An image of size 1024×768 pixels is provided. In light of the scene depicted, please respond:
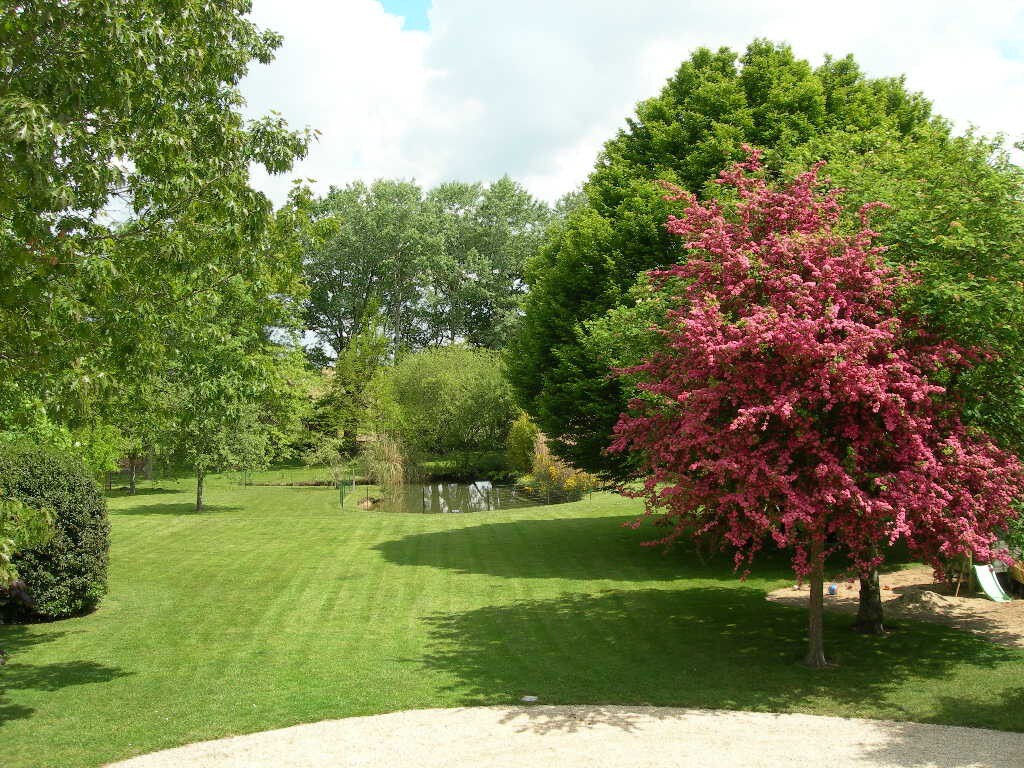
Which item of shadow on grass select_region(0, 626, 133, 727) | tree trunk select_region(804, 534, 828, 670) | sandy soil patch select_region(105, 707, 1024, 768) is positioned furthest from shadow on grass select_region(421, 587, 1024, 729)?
shadow on grass select_region(0, 626, 133, 727)

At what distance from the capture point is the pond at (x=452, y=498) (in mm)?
33906

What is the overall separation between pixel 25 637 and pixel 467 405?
101 feet

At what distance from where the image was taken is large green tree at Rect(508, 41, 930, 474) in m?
19.6

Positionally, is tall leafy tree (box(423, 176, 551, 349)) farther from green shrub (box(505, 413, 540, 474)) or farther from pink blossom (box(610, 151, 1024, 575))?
pink blossom (box(610, 151, 1024, 575))

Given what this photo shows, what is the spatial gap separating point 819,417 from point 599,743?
5056 mm

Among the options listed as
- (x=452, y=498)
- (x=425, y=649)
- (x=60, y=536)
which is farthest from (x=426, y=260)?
(x=425, y=649)

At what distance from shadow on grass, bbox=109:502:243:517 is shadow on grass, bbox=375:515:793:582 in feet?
30.2

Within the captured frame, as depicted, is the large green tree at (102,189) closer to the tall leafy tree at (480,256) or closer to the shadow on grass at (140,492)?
the shadow on grass at (140,492)

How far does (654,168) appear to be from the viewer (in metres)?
21.2

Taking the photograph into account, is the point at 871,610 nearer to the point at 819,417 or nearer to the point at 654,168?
the point at 819,417

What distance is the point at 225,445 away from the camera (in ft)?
89.4

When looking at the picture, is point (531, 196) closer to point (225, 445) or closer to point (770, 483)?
point (225, 445)

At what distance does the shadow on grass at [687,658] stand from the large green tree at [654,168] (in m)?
6.23

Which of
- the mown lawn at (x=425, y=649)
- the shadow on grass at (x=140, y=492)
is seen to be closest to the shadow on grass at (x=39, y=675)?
the mown lawn at (x=425, y=649)
